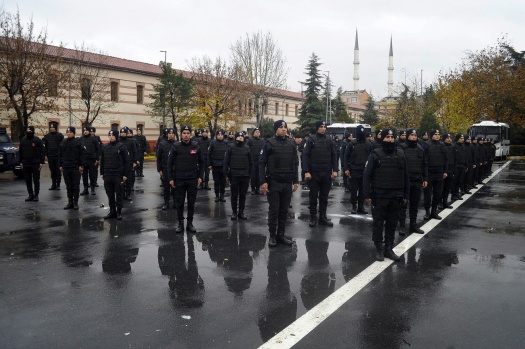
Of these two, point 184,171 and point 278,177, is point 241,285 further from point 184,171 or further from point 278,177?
point 184,171

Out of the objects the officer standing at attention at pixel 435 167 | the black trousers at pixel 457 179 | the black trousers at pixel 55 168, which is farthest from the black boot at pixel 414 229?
the black trousers at pixel 55 168

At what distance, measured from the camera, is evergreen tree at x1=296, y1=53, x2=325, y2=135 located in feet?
186

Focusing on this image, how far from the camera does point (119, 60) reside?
137ft

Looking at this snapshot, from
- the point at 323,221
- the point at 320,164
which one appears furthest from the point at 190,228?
the point at 320,164

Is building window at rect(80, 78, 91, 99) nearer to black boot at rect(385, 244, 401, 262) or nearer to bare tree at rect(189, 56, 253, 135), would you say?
bare tree at rect(189, 56, 253, 135)

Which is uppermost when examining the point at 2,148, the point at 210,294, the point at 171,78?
the point at 171,78

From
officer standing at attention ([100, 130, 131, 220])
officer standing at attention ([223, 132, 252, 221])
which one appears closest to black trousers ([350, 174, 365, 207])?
officer standing at attention ([223, 132, 252, 221])

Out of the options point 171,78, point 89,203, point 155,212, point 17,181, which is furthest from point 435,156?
point 171,78

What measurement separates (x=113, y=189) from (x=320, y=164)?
180 inches

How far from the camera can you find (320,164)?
31.4 feet

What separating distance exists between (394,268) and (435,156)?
464cm

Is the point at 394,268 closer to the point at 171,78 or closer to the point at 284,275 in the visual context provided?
the point at 284,275

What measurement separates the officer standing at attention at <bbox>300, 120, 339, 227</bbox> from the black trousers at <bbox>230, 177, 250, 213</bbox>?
1.68 meters

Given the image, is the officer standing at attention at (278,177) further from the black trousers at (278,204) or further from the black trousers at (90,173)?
the black trousers at (90,173)
